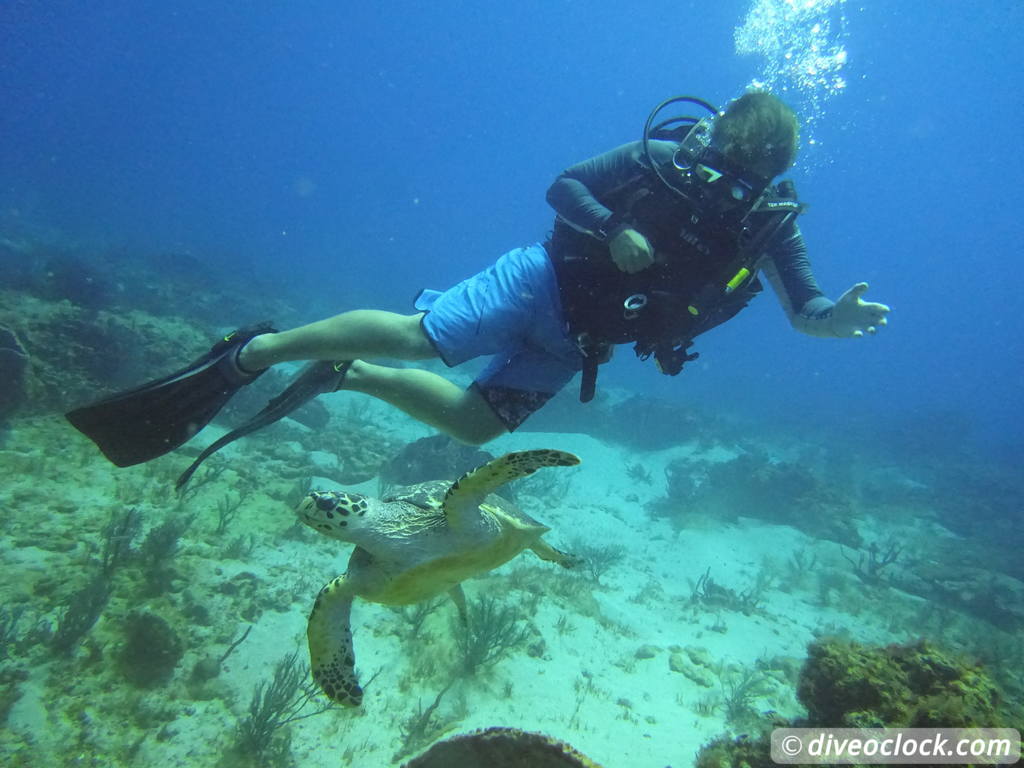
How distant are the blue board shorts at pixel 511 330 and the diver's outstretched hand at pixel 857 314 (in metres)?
1.86

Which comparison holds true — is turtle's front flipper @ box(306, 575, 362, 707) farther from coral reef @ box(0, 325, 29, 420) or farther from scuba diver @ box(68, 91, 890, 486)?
coral reef @ box(0, 325, 29, 420)

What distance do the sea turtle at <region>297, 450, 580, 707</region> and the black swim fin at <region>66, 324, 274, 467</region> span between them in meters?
1.20

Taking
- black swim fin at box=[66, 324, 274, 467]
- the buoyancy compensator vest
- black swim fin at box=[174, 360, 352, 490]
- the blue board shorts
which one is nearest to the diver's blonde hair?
the buoyancy compensator vest

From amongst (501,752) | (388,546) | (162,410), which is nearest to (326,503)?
(388,546)

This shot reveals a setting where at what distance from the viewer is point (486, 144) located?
140250 mm

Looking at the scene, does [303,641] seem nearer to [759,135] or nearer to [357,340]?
[357,340]

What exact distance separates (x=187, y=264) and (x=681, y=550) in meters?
26.7

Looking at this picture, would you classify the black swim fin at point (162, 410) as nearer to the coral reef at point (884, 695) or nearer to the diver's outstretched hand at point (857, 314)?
the coral reef at point (884, 695)

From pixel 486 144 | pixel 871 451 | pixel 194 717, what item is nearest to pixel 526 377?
pixel 194 717

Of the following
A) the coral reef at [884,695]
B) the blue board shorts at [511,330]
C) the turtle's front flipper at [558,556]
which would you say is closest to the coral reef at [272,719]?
the turtle's front flipper at [558,556]

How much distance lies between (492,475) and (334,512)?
1.11 m

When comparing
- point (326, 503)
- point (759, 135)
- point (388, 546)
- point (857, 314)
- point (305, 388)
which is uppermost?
point (759, 135)

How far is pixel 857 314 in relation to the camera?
3.20 m

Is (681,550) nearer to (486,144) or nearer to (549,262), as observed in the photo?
(549,262)
